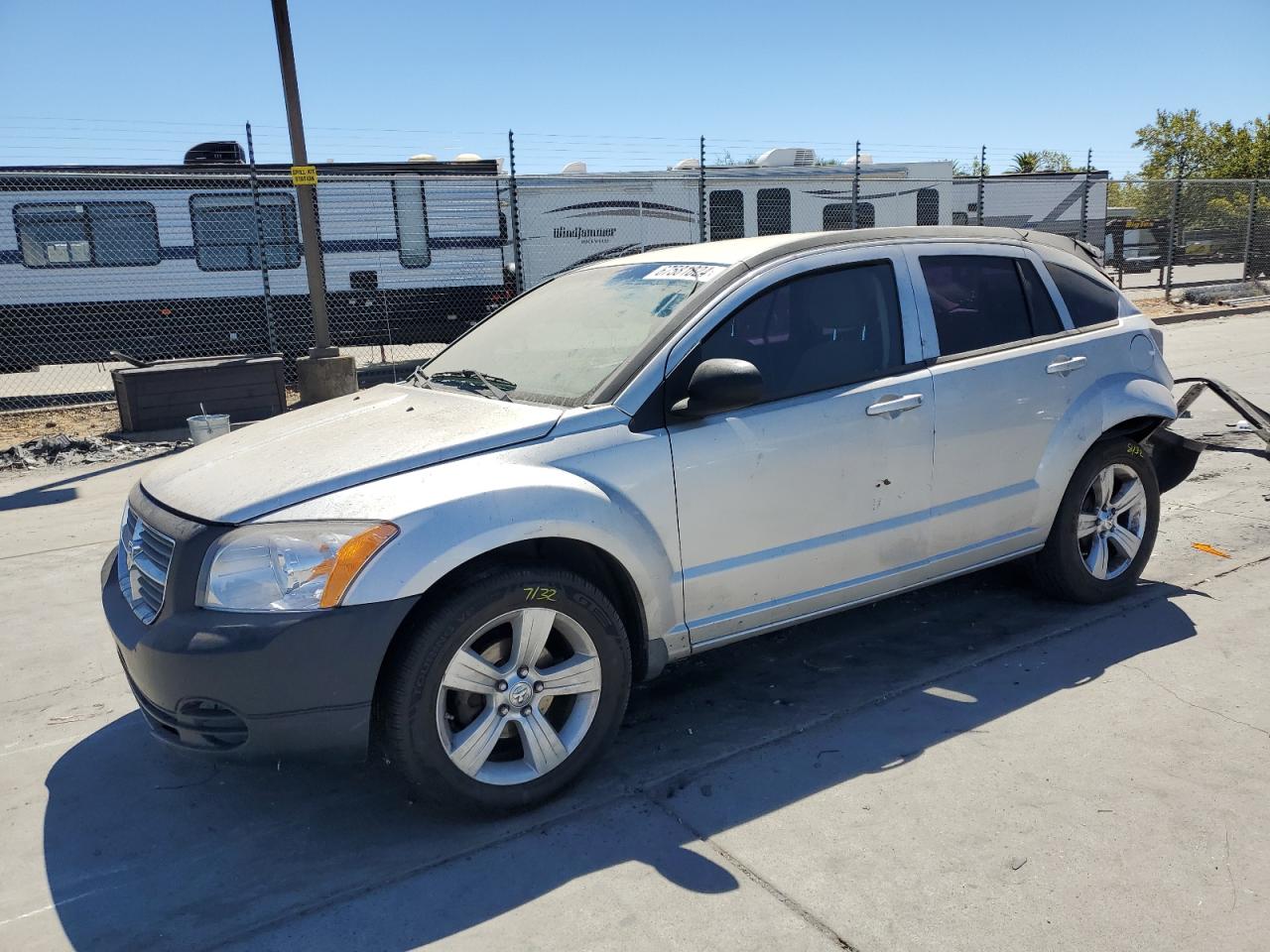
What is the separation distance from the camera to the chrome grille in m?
3.02

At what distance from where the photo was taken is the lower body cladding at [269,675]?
2787 millimetres

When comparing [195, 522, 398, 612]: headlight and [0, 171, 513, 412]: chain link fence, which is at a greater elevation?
[0, 171, 513, 412]: chain link fence

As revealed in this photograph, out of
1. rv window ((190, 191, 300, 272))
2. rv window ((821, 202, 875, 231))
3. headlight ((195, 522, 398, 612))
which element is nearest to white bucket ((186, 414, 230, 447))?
headlight ((195, 522, 398, 612))

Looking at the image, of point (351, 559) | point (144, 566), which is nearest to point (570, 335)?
point (351, 559)

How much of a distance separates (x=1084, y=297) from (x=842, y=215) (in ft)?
50.8

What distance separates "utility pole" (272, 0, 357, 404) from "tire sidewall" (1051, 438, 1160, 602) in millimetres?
8019

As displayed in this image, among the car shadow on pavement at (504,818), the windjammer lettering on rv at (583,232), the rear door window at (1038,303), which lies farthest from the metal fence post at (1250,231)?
the car shadow on pavement at (504,818)

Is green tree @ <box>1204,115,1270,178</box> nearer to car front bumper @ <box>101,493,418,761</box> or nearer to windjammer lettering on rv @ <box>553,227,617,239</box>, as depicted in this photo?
windjammer lettering on rv @ <box>553,227,617,239</box>

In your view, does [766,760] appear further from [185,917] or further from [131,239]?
[131,239]

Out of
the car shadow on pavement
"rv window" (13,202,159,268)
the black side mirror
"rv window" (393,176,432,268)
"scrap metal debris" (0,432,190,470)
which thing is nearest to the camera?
the car shadow on pavement

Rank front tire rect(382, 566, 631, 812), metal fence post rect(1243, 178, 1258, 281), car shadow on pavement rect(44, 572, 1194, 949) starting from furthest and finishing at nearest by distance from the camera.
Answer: metal fence post rect(1243, 178, 1258, 281) < front tire rect(382, 566, 631, 812) < car shadow on pavement rect(44, 572, 1194, 949)

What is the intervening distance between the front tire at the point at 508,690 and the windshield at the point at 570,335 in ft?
2.39

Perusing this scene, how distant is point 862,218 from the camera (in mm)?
19656

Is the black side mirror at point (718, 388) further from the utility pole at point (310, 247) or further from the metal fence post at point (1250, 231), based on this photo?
the metal fence post at point (1250, 231)
